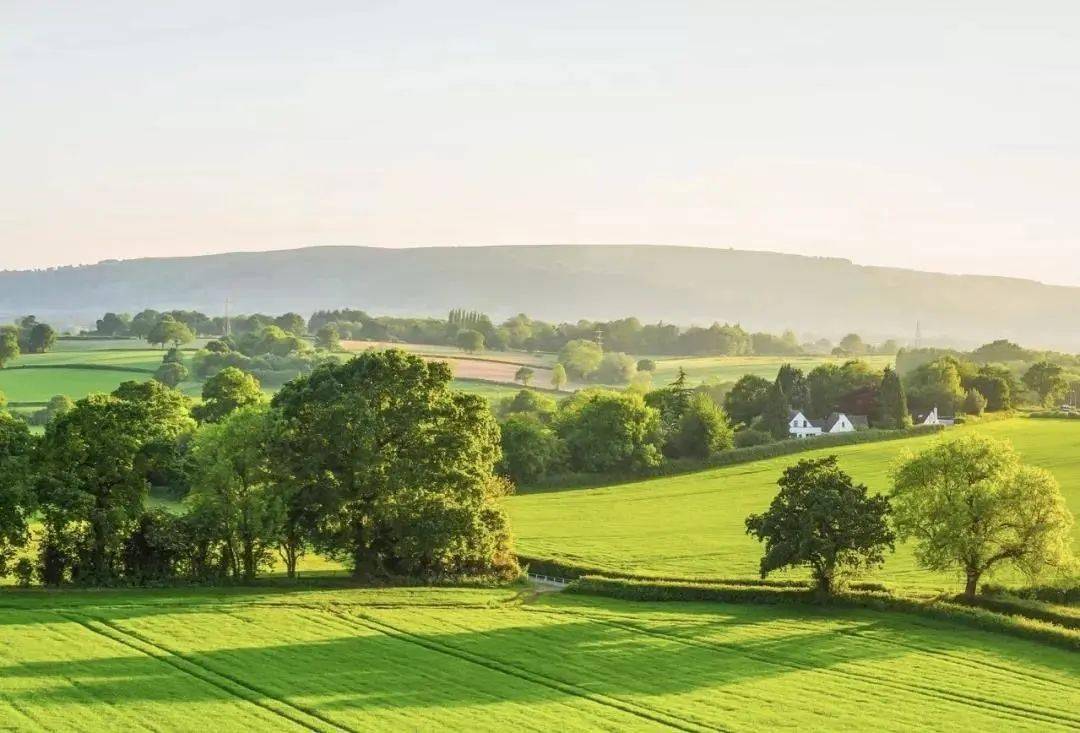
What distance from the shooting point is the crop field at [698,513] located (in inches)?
3046

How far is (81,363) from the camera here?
567 feet

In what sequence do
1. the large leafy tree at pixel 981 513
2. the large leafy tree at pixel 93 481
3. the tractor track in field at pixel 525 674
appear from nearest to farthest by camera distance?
1. the tractor track in field at pixel 525 674
2. the large leafy tree at pixel 981 513
3. the large leafy tree at pixel 93 481

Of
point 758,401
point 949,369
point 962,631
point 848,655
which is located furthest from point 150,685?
point 949,369

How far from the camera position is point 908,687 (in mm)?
49250

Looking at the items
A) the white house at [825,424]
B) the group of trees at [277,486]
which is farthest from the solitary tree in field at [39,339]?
the group of trees at [277,486]

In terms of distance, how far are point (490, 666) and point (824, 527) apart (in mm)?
22641

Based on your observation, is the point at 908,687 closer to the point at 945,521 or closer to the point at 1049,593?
the point at 945,521

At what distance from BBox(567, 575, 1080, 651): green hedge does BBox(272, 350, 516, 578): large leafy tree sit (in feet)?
24.2

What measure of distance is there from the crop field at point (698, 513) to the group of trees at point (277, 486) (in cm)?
1160

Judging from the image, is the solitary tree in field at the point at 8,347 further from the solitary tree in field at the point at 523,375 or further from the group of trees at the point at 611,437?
the group of trees at the point at 611,437

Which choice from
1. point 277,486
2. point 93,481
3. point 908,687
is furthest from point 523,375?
point 908,687

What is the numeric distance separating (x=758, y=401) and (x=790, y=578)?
75.5 meters

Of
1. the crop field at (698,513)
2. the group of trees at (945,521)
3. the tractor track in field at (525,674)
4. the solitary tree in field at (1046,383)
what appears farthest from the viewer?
the solitary tree in field at (1046,383)

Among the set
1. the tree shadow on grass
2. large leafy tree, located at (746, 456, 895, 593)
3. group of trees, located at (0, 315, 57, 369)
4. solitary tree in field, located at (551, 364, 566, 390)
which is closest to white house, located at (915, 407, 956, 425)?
solitary tree in field, located at (551, 364, 566, 390)
